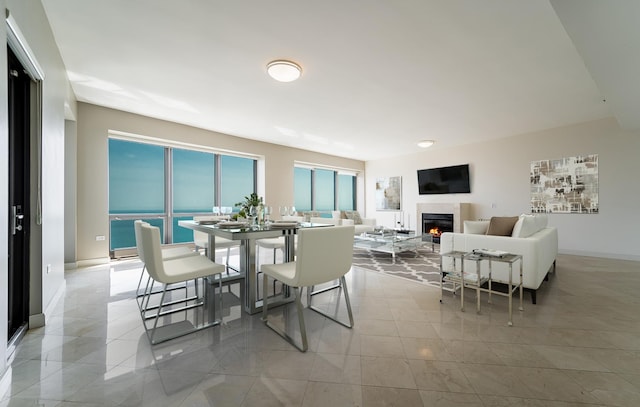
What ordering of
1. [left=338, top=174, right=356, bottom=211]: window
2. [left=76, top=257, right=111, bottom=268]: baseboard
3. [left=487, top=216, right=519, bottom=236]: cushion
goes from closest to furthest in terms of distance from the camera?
[left=487, top=216, right=519, bottom=236]: cushion < [left=76, top=257, right=111, bottom=268]: baseboard < [left=338, top=174, right=356, bottom=211]: window

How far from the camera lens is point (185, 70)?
3.04 m

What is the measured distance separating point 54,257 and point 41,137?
48.1 inches

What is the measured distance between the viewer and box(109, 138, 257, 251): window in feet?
17.7

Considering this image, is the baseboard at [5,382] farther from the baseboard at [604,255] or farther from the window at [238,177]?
the baseboard at [604,255]

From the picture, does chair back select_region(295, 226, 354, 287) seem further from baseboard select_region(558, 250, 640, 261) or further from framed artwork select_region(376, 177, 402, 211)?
framed artwork select_region(376, 177, 402, 211)

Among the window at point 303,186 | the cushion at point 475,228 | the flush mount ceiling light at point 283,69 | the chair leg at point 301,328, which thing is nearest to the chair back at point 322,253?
the chair leg at point 301,328

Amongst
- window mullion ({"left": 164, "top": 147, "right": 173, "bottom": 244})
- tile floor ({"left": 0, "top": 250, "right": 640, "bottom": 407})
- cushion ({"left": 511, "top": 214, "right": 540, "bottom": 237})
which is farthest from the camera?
window mullion ({"left": 164, "top": 147, "right": 173, "bottom": 244})

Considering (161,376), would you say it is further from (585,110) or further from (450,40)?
(585,110)

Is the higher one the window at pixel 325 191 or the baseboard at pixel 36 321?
the window at pixel 325 191

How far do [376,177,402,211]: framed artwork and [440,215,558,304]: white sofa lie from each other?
464 cm

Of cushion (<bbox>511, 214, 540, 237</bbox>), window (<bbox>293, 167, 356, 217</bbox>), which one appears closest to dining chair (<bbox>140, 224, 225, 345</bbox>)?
cushion (<bbox>511, 214, 540, 237</bbox>)

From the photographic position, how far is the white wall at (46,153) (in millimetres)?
1434

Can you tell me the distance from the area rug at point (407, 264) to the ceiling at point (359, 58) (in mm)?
2574

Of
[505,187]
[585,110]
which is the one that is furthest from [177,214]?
[585,110]
